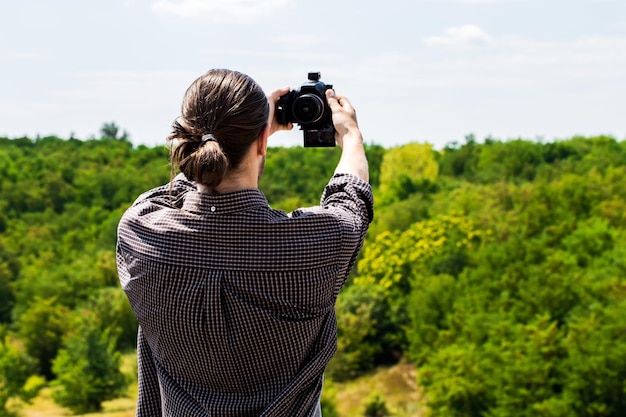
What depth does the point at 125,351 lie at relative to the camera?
5312cm

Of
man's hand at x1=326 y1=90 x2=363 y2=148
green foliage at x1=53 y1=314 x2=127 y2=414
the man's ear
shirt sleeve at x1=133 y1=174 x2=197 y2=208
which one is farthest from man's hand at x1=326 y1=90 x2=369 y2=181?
green foliage at x1=53 y1=314 x2=127 y2=414

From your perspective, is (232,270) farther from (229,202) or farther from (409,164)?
(409,164)

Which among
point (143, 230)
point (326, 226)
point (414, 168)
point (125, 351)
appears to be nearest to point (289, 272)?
point (326, 226)

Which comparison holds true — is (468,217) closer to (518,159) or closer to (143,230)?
(518,159)

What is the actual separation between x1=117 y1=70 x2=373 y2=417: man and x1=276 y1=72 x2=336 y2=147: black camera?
353 millimetres

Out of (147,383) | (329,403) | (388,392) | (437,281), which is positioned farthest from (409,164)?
(147,383)

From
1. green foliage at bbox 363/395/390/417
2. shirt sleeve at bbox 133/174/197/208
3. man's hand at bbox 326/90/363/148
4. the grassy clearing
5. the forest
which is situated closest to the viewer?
shirt sleeve at bbox 133/174/197/208

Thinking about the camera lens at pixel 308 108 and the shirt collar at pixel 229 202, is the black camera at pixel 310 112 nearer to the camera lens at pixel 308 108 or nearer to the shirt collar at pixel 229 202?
the camera lens at pixel 308 108

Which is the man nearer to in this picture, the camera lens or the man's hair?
the man's hair

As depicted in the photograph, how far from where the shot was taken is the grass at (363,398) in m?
43.9

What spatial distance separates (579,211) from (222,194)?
175 feet

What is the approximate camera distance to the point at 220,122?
7.22ft

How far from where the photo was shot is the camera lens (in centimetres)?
266

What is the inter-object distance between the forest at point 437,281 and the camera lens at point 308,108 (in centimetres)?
3284
